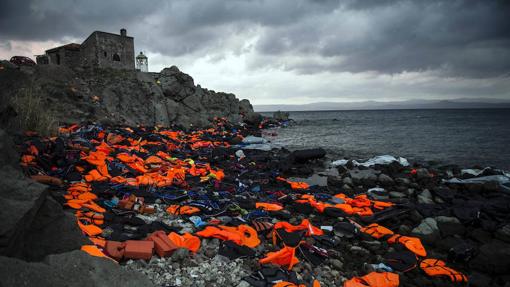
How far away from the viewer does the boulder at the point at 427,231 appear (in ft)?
17.6

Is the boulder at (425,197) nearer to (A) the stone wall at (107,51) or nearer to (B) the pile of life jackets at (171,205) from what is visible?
(B) the pile of life jackets at (171,205)

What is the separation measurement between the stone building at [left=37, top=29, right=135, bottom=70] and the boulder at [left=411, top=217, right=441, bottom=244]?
36.6m

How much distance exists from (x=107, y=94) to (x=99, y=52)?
16927 millimetres

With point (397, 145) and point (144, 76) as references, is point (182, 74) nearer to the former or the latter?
point (144, 76)

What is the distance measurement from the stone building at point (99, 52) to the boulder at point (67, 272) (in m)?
36.1

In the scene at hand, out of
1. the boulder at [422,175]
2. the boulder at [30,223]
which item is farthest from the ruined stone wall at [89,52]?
the boulder at [422,175]

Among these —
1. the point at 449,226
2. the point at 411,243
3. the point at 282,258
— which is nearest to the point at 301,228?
the point at 282,258

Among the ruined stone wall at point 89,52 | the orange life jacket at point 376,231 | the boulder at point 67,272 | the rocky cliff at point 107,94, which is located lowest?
the orange life jacket at point 376,231

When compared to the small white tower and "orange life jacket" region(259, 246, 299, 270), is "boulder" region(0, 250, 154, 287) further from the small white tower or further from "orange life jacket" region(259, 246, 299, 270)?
the small white tower

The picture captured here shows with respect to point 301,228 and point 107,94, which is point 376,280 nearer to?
point 301,228

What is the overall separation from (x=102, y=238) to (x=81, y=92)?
18756 mm

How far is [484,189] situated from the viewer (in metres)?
9.27

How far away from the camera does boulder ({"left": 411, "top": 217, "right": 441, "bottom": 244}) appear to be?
537 centimetres

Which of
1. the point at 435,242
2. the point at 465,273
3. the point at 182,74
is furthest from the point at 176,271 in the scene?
the point at 182,74
